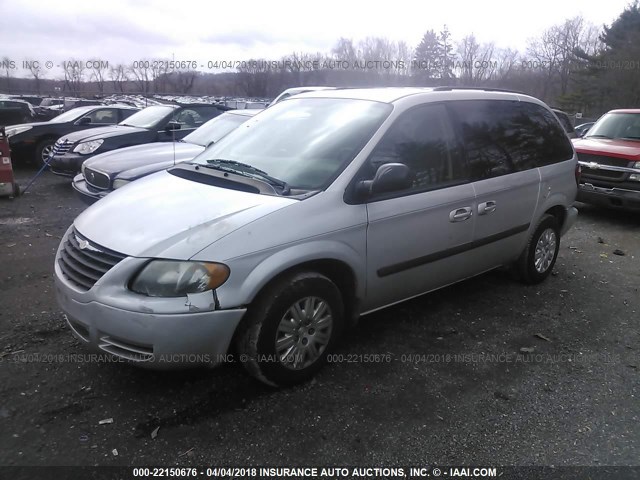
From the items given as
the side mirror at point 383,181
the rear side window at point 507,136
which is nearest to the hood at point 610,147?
the rear side window at point 507,136

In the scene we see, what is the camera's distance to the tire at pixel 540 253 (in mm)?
4895

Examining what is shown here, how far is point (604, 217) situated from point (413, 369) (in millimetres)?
6880

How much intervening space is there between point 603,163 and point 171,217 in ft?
25.2

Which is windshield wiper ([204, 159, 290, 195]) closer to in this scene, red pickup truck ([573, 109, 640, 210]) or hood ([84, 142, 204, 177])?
hood ([84, 142, 204, 177])

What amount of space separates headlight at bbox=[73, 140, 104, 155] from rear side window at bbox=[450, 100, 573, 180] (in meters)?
6.97

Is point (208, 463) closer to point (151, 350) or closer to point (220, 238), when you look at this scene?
point (151, 350)

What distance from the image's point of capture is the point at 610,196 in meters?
8.02

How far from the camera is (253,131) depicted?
405cm

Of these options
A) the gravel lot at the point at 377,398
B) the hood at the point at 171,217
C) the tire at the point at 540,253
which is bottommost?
the gravel lot at the point at 377,398

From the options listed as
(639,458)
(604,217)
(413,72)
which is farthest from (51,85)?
(639,458)

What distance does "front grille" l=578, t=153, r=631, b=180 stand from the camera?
26.0 ft

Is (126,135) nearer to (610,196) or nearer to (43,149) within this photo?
(43,149)

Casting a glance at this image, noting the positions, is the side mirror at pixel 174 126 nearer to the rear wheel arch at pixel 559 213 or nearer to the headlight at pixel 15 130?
the rear wheel arch at pixel 559 213

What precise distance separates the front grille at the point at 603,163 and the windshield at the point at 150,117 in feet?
24.5
